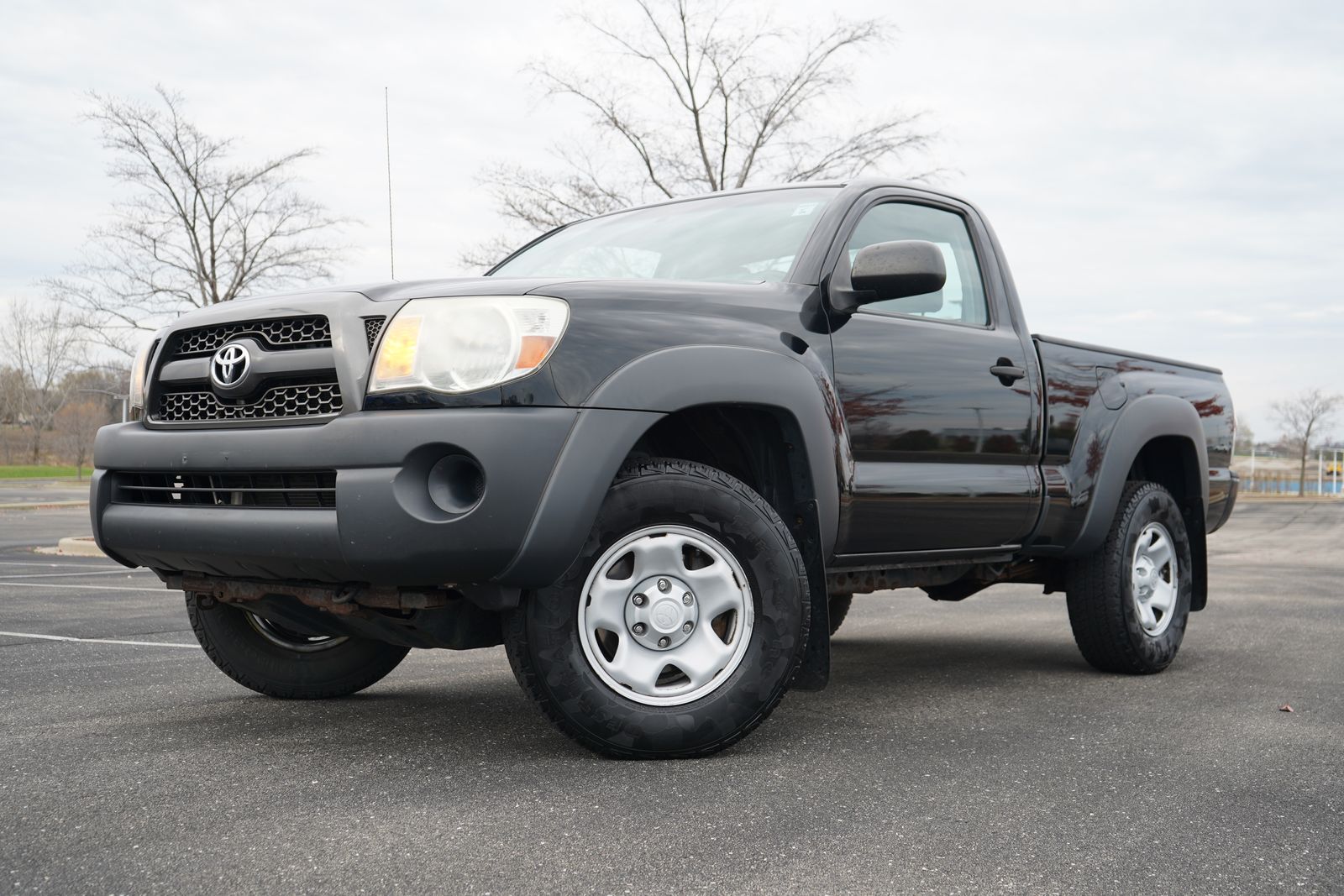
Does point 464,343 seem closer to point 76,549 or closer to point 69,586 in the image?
point 69,586

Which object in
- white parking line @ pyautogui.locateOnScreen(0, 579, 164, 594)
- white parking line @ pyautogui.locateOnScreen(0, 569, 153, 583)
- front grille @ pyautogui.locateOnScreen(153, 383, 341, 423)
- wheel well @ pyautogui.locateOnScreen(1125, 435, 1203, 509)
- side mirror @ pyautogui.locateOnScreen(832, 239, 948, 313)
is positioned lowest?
white parking line @ pyautogui.locateOnScreen(0, 569, 153, 583)

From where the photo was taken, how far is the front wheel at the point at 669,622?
331 centimetres

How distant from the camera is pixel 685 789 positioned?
10.4 ft

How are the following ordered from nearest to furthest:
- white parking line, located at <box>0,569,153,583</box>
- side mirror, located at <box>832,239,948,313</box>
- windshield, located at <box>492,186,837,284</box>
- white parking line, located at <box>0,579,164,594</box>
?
side mirror, located at <box>832,239,948,313</box> → windshield, located at <box>492,186,837,284</box> → white parking line, located at <box>0,579,164,594</box> → white parking line, located at <box>0,569,153,583</box>

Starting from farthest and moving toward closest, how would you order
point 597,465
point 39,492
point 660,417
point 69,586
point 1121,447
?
point 39,492
point 69,586
point 1121,447
point 660,417
point 597,465

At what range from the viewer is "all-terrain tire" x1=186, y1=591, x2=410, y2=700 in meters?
4.36

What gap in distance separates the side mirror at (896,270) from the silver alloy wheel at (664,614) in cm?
103

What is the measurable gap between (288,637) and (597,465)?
1783mm

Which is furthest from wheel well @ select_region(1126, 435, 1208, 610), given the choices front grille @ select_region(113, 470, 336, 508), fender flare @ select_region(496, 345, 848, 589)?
front grille @ select_region(113, 470, 336, 508)

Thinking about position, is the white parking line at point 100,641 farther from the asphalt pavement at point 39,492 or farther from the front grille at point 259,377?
the asphalt pavement at point 39,492

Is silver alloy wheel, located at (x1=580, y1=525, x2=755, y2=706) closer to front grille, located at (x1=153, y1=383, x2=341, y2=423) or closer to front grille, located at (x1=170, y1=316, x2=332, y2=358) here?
front grille, located at (x1=153, y1=383, x2=341, y2=423)

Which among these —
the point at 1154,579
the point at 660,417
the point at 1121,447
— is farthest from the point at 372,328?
the point at 1154,579

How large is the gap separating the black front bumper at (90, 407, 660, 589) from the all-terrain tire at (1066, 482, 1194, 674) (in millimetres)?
2737

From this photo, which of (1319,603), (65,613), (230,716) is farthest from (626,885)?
(1319,603)
